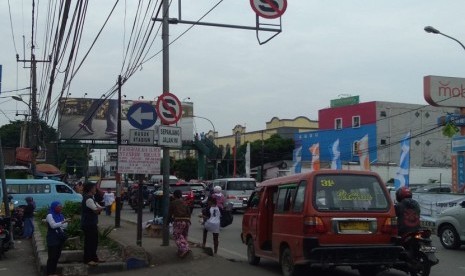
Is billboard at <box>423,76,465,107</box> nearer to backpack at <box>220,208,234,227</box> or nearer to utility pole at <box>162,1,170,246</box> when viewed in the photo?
backpack at <box>220,208,234,227</box>

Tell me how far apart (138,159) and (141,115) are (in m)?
0.93

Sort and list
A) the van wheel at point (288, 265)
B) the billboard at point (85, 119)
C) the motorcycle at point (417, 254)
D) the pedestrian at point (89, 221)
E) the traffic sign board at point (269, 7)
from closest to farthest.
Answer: the van wheel at point (288, 265)
the motorcycle at point (417, 254)
the pedestrian at point (89, 221)
the traffic sign board at point (269, 7)
the billboard at point (85, 119)

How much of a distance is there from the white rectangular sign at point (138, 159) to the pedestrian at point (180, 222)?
2.67ft

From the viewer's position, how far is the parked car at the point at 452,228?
15.6m

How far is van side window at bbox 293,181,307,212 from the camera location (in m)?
9.86

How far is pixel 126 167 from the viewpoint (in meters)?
12.7

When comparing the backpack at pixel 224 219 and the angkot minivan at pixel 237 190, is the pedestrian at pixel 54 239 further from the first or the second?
the angkot minivan at pixel 237 190

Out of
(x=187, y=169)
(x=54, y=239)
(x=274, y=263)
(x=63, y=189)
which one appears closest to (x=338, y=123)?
(x=187, y=169)

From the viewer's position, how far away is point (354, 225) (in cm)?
960

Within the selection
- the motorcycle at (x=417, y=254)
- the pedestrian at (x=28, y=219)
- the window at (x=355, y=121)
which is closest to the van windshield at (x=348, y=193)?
the motorcycle at (x=417, y=254)

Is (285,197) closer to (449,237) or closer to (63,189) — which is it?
(449,237)

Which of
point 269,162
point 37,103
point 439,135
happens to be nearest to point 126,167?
point 37,103

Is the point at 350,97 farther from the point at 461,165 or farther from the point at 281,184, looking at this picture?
the point at 281,184

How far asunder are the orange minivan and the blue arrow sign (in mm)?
3680
